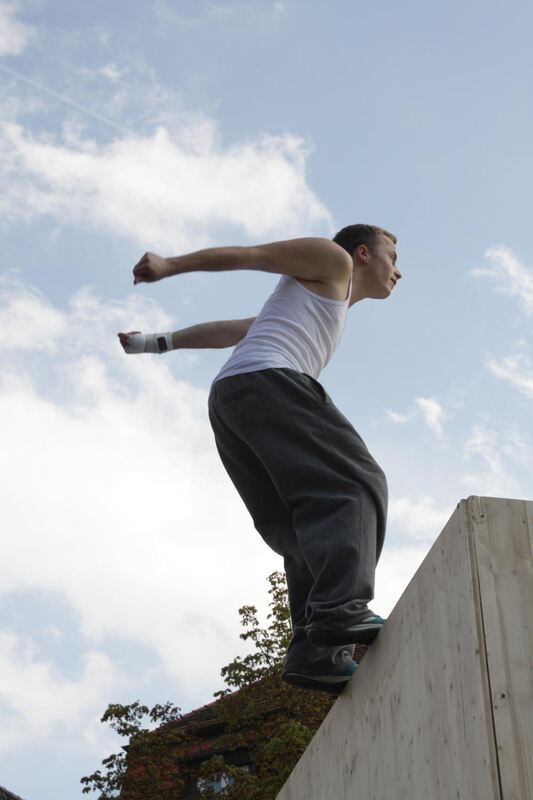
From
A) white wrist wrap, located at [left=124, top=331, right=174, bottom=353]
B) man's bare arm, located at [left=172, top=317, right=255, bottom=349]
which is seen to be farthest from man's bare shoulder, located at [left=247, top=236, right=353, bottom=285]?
white wrist wrap, located at [left=124, top=331, right=174, bottom=353]

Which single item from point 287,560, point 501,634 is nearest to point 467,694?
point 501,634

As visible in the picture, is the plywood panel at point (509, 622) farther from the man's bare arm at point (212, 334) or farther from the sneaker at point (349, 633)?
the man's bare arm at point (212, 334)

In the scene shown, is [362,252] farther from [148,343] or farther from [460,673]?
[460,673]

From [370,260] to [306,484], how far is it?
3.80 feet

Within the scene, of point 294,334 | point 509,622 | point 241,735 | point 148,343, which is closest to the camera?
point 509,622

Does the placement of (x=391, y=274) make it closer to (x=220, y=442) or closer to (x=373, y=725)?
(x=220, y=442)

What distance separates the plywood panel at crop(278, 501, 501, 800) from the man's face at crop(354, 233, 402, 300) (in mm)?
1424

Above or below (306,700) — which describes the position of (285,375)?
below

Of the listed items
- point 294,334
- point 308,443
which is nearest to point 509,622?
point 308,443

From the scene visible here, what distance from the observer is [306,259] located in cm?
348

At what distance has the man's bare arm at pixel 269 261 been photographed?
3.16 m

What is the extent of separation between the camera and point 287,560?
3.51m

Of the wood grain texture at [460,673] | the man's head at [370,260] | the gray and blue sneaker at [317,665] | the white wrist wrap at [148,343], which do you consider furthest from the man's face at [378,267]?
the gray and blue sneaker at [317,665]

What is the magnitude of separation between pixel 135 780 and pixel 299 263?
50.5ft
